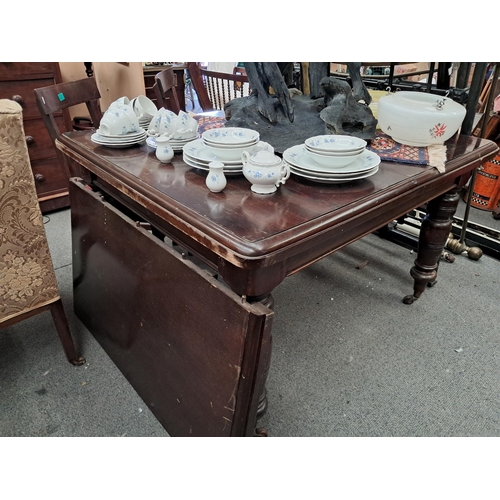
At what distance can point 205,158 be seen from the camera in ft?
3.39

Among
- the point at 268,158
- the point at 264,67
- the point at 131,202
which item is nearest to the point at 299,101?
the point at 264,67

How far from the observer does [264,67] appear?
1.23 metres

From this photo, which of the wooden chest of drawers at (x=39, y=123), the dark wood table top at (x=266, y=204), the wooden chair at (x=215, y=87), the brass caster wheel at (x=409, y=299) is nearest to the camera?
the dark wood table top at (x=266, y=204)

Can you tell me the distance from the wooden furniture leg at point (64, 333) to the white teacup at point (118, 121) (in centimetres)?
57

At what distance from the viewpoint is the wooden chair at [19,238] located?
1.00m

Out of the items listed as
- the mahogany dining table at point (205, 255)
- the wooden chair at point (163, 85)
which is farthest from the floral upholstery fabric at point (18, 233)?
the wooden chair at point (163, 85)

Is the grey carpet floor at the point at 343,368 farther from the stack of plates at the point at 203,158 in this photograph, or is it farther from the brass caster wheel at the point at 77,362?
the stack of plates at the point at 203,158

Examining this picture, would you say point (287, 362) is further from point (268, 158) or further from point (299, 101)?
point (299, 101)

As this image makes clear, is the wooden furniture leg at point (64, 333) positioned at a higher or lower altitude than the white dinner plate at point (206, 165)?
lower

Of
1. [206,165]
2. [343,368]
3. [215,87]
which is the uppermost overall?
[206,165]

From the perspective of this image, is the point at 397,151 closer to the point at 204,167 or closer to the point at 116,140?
the point at 204,167

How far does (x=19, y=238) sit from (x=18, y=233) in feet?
0.05

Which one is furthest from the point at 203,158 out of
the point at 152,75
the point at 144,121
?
the point at 152,75

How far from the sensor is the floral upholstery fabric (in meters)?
0.99
